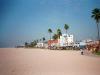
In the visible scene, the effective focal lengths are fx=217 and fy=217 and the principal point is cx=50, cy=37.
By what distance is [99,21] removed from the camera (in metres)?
7.30

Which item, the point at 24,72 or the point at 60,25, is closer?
the point at 24,72

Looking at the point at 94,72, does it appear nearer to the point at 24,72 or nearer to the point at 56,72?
the point at 56,72

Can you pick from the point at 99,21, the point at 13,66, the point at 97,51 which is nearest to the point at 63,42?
the point at 97,51

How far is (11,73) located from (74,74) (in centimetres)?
136

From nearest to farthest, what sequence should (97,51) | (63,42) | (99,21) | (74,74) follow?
(74,74) < (99,21) < (97,51) < (63,42)

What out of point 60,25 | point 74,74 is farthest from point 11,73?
point 60,25

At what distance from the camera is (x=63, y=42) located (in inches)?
795

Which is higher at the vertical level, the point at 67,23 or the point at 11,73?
the point at 67,23

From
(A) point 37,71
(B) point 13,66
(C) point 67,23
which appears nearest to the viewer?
(A) point 37,71

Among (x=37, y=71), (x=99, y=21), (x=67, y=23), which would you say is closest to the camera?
(x=37, y=71)

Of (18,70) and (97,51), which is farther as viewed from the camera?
(97,51)

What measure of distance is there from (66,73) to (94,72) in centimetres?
66

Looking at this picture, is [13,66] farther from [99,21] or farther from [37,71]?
[99,21]

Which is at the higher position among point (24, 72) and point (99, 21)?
point (99, 21)
